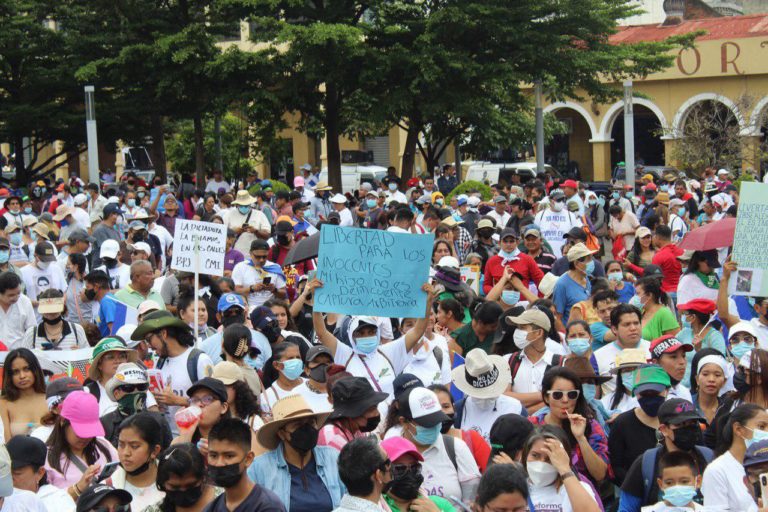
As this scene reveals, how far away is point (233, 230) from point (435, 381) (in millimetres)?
8095

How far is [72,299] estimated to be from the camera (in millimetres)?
11898

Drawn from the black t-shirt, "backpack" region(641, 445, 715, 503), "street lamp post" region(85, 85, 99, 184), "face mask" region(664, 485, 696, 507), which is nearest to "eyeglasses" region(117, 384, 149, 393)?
the black t-shirt

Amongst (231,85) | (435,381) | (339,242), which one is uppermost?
(231,85)

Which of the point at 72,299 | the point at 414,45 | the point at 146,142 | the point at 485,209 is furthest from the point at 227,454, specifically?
the point at 146,142

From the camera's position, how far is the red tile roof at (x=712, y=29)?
42.8 meters

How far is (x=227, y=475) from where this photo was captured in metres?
5.67

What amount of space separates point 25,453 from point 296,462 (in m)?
1.34

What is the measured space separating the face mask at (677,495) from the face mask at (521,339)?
2.82 metres

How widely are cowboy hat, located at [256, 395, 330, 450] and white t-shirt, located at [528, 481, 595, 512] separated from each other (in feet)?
3.81

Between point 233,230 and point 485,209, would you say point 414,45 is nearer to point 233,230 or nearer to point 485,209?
point 485,209

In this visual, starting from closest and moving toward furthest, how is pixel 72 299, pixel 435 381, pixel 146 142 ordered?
pixel 435 381 → pixel 72 299 → pixel 146 142

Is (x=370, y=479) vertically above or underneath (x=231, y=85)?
underneath

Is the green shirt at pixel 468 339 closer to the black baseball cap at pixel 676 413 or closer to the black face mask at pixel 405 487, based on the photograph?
the black baseball cap at pixel 676 413

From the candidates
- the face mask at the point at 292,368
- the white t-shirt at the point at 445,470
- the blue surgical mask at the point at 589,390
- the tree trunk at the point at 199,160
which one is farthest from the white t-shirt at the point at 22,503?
the tree trunk at the point at 199,160
